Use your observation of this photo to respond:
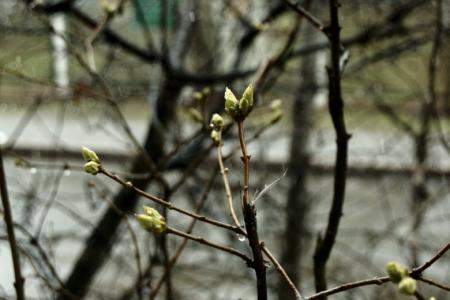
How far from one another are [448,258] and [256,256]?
93.9 inches

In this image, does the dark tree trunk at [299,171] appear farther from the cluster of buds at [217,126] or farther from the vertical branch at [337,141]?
the cluster of buds at [217,126]

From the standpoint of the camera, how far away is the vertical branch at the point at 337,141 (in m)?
0.93

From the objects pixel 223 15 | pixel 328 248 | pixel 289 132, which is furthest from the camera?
pixel 289 132

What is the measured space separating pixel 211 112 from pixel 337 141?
1.03m

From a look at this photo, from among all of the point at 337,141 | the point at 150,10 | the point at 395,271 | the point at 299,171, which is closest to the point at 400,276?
the point at 395,271

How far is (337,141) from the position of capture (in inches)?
37.5

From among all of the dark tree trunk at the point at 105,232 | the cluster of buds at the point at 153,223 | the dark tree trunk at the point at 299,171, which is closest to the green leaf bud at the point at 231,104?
the cluster of buds at the point at 153,223

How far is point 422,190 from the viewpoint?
2420 millimetres

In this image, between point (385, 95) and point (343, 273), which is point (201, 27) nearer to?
point (385, 95)

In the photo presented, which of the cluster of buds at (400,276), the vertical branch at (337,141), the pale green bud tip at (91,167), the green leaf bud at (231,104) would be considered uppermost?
the vertical branch at (337,141)

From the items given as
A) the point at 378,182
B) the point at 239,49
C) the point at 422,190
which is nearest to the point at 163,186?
the point at 239,49

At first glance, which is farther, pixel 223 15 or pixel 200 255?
pixel 200 255

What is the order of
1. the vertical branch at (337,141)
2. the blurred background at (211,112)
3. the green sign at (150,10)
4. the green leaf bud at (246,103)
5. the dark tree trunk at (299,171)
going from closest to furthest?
the green leaf bud at (246,103)
the vertical branch at (337,141)
the blurred background at (211,112)
the green sign at (150,10)
the dark tree trunk at (299,171)

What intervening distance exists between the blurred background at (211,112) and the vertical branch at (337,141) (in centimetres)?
29
